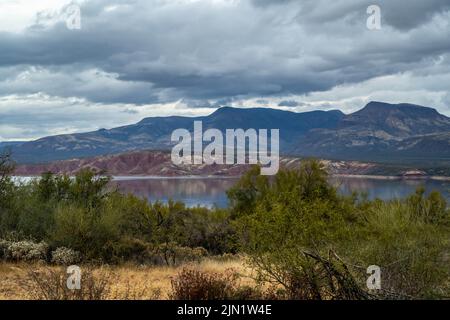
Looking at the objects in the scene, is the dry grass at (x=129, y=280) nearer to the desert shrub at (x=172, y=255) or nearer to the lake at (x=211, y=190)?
the desert shrub at (x=172, y=255)

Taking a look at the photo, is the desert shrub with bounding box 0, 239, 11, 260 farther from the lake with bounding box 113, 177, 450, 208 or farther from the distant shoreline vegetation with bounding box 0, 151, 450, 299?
the lake with bounding box 113, 177, 450, 208

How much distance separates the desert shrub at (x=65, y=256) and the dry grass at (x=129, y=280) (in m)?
1.33

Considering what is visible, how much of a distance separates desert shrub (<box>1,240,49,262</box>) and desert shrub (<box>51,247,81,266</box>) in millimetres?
608

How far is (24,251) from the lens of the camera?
2009 centimetres

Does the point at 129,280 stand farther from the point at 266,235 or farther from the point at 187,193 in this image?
the point at 187,193

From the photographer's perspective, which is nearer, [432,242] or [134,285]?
[432,242]

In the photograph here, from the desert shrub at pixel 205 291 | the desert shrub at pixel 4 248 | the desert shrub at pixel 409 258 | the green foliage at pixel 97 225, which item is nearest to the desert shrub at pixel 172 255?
the green foliage at pixel 97 225

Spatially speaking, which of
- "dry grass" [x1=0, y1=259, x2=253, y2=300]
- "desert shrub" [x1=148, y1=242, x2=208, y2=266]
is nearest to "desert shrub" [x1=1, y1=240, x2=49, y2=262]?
"dry grass" [x1=0, y1=259, x2=253, y2=300]

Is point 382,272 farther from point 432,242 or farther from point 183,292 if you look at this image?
point 183,292

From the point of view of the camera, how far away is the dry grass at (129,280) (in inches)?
512
